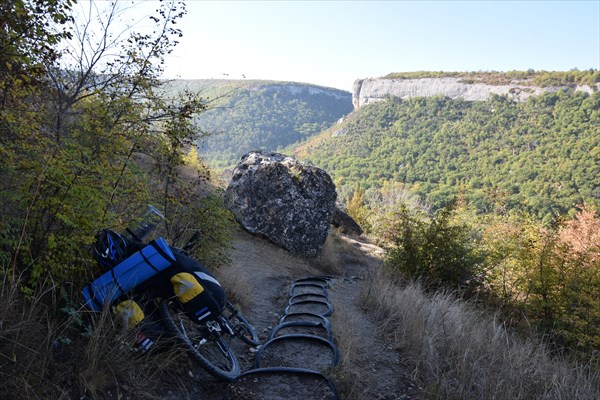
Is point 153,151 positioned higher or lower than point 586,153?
higher

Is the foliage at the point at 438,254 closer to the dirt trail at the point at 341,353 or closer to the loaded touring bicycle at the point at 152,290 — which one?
the dirt trail at the point at 341,353

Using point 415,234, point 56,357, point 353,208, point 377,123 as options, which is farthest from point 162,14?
point 377,123

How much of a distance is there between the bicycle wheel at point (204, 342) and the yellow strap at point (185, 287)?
16cm

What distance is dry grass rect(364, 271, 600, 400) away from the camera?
2.78 metres

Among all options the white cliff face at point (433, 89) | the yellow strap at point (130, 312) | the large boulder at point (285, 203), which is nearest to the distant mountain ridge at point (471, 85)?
the white cliff face at point (433, 89)

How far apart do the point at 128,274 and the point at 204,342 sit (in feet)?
2.68

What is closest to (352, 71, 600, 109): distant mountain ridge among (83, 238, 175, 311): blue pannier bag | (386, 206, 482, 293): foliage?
(386, 206, 482, 293): foliage

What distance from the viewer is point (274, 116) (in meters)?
91.0

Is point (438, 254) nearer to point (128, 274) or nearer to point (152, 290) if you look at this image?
point (152, 290)

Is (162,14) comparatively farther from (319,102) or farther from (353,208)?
(319,102)

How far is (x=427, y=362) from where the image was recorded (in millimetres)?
3309

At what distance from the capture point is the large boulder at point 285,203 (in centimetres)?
1034

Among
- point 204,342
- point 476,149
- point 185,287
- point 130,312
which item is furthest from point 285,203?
point 476,149

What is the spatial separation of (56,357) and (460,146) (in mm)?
62624
